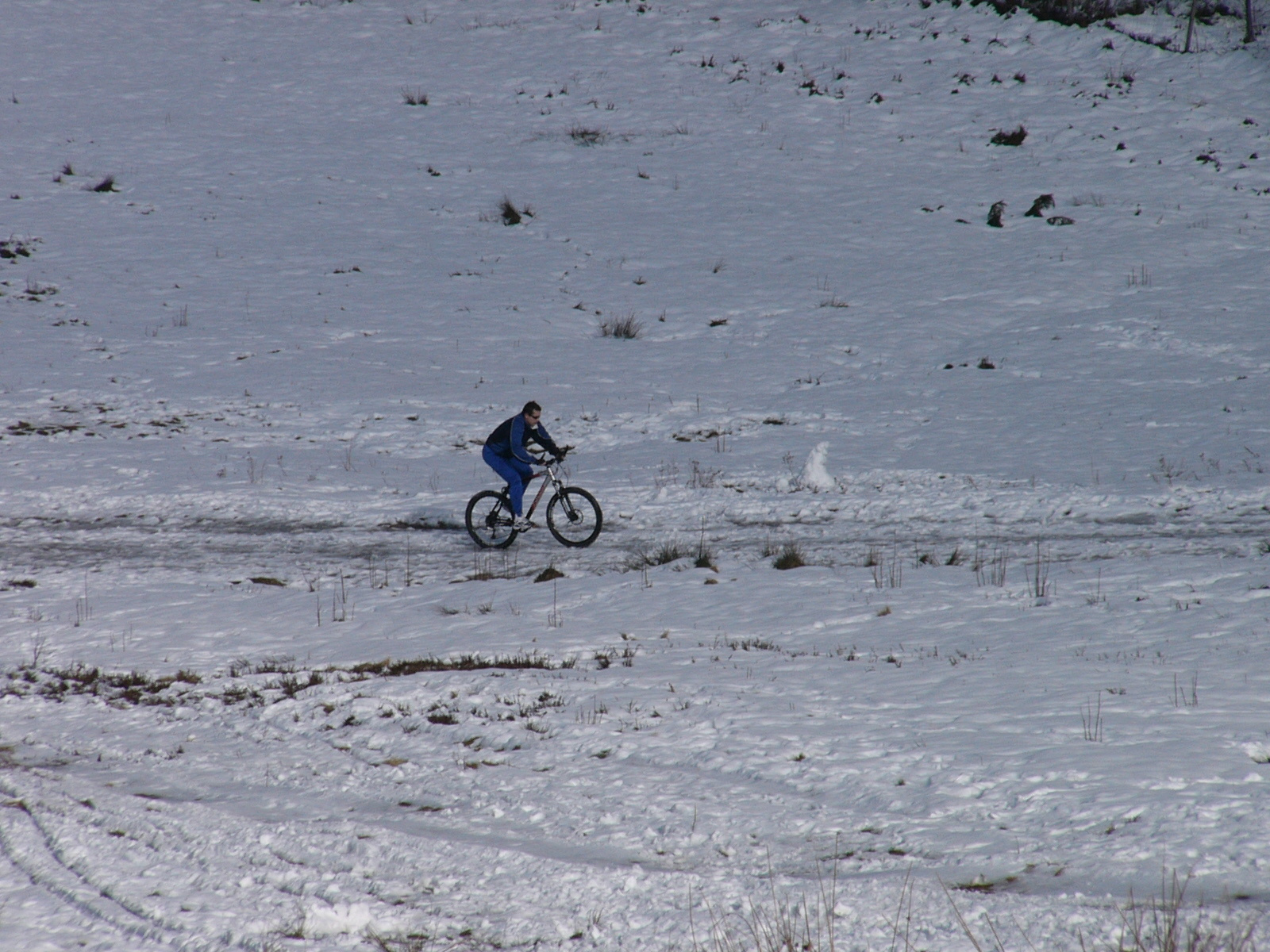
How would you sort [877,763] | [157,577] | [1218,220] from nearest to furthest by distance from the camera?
1. [877,763]
2. [157,577]
3. [1218,220]

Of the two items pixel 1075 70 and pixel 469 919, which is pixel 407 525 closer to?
pixel 469 919

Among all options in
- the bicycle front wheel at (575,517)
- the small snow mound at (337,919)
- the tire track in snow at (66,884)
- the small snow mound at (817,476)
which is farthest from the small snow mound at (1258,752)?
the small snow mound at (817,476)

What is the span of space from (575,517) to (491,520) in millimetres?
1130

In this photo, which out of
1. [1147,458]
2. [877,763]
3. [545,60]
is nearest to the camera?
[877,763]

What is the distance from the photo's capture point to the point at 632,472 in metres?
14.7

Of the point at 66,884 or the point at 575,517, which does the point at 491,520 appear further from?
the point at 66,884

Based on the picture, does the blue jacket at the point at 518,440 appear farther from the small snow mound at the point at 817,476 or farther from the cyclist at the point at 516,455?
the small snow mound at the point at 817,476

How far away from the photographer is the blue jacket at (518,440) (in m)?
11.8

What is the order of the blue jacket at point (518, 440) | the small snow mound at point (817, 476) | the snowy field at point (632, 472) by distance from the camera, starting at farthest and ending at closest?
the small snow mound at point (817, 476) < the blue jacket at point (518, 440) < the snowy field at point (632, 472)

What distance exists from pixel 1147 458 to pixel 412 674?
12.1 meters

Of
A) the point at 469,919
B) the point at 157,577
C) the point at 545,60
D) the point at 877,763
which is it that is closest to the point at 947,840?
the point at 877,763

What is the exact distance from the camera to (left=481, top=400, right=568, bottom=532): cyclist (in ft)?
39.0

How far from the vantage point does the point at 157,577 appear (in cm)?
1038

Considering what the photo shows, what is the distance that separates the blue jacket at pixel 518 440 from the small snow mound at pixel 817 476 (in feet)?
13.2
